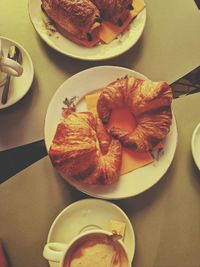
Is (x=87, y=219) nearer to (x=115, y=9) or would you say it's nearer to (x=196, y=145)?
(x=196, y=145)

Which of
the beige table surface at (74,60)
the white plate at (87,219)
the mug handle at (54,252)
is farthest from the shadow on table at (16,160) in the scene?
the mug handle at (54,252)

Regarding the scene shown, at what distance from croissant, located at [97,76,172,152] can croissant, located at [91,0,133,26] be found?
21 cm

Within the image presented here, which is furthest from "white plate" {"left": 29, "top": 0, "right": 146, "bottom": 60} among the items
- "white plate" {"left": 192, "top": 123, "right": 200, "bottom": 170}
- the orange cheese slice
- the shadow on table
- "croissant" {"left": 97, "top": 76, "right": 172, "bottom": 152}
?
the shadow on table

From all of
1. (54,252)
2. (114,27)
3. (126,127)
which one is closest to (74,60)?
(114,27)

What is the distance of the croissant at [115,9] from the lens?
111 centimetres

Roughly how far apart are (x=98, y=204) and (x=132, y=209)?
10 centimetres

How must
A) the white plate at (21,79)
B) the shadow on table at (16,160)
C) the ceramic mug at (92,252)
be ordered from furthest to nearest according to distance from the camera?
1. the shadow on table at (16,160)
2. the white plate at (21,79)
3. the ceramic mug at (92,252)

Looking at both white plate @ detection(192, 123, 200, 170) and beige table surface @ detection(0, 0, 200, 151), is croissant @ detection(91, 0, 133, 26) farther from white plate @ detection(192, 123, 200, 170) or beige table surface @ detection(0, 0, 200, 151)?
white plate @ detection(192, 123, 200, 170)

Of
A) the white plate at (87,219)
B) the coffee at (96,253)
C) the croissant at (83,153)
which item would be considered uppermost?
the croissant at (83,153)

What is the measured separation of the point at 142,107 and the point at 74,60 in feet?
0.82

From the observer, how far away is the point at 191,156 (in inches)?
42.8

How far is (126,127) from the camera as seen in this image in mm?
1052

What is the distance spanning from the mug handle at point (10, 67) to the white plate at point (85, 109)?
122 millimetres

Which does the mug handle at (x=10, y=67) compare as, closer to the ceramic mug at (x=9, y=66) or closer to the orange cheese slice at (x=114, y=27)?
the ceramic mug at (x=9, y=66)
